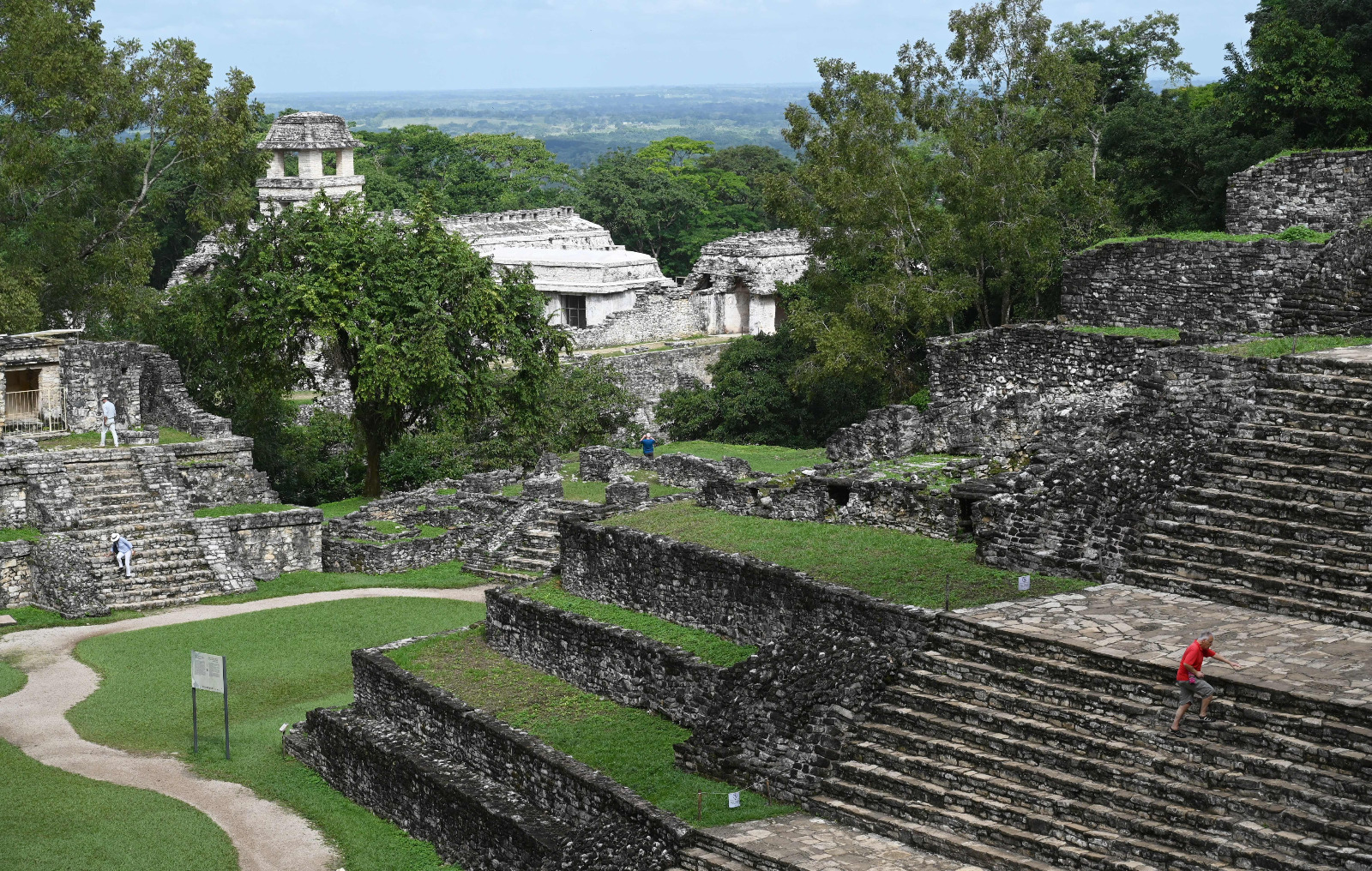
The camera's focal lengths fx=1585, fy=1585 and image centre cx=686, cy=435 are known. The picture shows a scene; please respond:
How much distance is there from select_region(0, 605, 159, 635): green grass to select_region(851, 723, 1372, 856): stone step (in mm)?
13756

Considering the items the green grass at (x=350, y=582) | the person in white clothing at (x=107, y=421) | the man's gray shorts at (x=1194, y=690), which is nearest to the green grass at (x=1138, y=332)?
the man's gray shorts at (x=1194, y=690)

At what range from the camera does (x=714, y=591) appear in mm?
15781

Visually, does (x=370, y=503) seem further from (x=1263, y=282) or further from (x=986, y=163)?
(x=1263, y=282)

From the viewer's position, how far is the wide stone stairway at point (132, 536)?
2306cm

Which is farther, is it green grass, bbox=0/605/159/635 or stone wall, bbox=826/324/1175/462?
green grass, bbox=0/605/159/635

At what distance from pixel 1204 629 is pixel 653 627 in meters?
5.91

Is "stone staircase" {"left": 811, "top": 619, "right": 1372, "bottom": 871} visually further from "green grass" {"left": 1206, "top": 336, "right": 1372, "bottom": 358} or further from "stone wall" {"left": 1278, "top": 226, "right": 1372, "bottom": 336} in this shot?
"stone wall" {"left": 1278, "top": 226, "right": 1372, "bottom": 336}

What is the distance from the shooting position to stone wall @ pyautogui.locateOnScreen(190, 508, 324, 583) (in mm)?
24109

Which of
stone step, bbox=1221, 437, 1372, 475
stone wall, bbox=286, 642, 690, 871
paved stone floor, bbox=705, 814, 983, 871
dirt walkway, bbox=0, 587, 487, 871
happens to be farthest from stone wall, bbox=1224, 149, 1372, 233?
dirt walkway, bbox=0, 587, 487, 871

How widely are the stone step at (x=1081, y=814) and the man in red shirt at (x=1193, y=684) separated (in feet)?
2.33

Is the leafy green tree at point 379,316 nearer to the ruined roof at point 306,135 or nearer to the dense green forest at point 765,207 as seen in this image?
the dense green forest at point 765,207

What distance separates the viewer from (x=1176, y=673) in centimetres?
1113

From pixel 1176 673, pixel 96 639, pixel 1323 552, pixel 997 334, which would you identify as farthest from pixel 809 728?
pixel 96 639

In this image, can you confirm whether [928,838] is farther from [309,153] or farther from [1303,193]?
[309,153]
